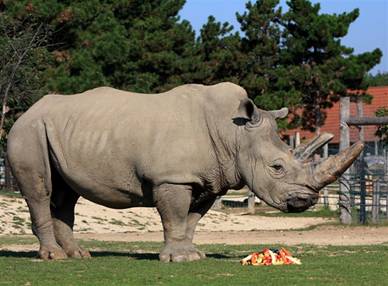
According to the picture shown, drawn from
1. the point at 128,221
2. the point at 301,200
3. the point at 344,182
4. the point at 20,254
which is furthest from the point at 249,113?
the point at 128,221

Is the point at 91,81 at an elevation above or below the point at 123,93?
above

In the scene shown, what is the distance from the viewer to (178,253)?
47.7 ft

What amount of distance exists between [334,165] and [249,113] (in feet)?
4.20

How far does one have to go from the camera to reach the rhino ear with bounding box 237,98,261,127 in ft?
47.5

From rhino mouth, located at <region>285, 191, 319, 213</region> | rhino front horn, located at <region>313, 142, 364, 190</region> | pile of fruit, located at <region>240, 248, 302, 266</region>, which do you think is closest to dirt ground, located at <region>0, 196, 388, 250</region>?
pile of fruit, located at <region>240, 248, 302, 266</region>

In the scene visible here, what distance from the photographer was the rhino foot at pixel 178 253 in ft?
47.6

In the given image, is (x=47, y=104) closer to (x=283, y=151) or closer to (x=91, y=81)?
(x=283, y=151)

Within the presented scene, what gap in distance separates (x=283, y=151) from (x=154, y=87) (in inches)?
1112

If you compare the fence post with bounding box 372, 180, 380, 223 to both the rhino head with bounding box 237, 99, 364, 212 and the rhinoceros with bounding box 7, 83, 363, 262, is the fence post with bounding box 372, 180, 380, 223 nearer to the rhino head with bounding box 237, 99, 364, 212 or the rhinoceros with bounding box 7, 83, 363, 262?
the rhinoceros with bounding box 7, 83, 363, 262

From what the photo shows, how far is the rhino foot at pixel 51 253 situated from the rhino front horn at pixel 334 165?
138 inches

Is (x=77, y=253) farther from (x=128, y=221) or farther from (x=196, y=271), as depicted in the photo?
(x=128, y=221)

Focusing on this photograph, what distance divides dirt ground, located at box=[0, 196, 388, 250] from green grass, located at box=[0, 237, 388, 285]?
13.3 feet

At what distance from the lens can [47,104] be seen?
622 inches

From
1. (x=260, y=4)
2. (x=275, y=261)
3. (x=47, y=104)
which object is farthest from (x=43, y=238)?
(x=260, y=4)
